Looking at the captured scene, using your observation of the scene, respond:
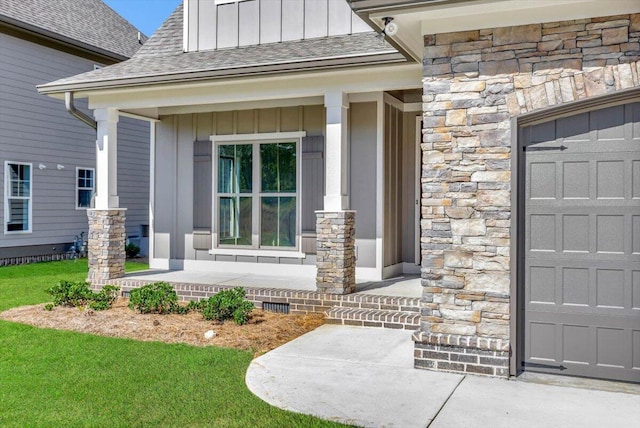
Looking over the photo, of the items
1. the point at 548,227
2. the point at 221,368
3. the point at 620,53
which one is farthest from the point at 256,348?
the point at 620,53

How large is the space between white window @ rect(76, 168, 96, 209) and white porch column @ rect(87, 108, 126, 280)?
6.20m

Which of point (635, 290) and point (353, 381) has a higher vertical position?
point (635, 290)

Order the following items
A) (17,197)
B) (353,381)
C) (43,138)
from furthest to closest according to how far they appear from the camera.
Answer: (43,138) < (17,197) < (353,381)

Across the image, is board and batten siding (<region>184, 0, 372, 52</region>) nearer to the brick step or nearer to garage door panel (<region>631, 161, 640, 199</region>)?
the brick step

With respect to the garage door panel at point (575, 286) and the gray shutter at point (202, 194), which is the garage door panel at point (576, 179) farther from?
the gray shutter at point (202, 194)

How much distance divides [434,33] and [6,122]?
11.5 metres

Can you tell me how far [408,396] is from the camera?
455 cm

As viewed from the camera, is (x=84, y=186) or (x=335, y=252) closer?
(x=335, y=252)

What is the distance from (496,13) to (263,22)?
5.83 metres

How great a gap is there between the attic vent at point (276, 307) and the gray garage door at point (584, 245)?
359 cm

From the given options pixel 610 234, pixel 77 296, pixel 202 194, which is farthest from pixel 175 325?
pixel 610 234

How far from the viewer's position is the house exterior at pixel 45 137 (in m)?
13.4

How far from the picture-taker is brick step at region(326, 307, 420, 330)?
22.8 ft

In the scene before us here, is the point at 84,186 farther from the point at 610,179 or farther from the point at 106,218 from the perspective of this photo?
the point at 610,179
